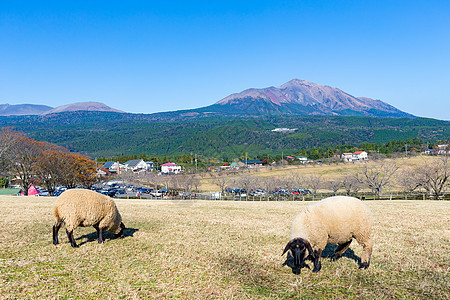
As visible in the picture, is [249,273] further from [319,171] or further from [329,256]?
[319,171]

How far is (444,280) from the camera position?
26.1ft

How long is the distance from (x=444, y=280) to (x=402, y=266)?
1.24 m

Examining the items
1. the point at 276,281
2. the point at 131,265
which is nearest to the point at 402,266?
the point at 276,281

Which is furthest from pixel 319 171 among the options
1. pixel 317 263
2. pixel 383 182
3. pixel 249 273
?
pixel 249 273

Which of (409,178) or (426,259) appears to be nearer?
(426,259)

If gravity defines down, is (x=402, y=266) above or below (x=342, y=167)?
above

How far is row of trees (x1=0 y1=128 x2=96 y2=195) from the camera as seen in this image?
158 ft

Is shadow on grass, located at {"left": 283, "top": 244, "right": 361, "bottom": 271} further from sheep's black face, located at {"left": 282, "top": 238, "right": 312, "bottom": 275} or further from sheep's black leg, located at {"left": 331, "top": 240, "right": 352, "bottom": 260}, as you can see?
sheep's black face, located at {"left": 282, "top": 238, "right": 312, "bottom": 275}

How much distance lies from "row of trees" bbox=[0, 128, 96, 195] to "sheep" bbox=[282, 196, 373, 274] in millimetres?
53090

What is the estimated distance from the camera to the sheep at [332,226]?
8695mm

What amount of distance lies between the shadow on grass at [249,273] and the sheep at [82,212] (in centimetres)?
510

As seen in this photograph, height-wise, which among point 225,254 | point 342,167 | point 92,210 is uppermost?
point 92,210

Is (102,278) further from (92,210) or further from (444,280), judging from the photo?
(444,280)

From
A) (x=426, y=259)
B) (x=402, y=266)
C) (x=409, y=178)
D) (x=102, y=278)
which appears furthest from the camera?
(x=409, y=178)
